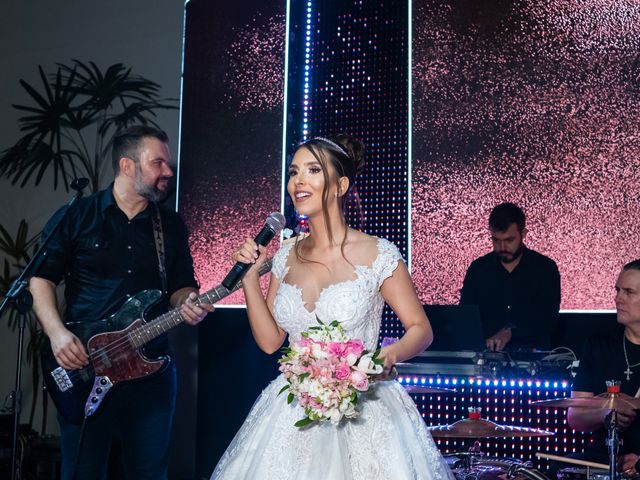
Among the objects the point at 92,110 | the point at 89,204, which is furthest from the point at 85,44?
the point at 89,204

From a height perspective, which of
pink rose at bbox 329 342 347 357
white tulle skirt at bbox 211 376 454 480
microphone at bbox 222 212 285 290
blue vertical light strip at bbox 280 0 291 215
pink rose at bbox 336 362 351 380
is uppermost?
blue vertical light strip at bbox 280 0 291 215

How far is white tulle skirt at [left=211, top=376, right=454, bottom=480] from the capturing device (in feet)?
7.93

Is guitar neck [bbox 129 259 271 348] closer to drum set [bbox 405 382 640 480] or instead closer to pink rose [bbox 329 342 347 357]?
drum set [bbox 405 382 640 480]

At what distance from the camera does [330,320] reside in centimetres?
269

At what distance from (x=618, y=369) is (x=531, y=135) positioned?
2605 mm

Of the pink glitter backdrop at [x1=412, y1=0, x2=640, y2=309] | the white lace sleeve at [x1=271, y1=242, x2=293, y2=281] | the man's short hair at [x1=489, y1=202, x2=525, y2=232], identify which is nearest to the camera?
the white lace sleeve at [x1=271, y1=242, x2=293, y2=281]

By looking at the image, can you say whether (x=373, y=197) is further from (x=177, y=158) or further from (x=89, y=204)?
(x=89, y=204)

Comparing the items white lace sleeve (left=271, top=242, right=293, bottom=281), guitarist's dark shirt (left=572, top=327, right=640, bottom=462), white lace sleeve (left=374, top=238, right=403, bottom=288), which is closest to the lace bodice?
white lace sleeve (left=374, top=238, right=403, bottom=288)

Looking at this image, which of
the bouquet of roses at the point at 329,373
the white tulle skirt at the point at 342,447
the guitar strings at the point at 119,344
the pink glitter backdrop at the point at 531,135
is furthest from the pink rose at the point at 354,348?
the pink glitter backdrop at the point at 531,135

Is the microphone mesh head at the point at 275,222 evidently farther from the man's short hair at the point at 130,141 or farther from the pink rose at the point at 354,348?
the man's short hair at the point at 130,141

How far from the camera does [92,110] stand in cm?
673

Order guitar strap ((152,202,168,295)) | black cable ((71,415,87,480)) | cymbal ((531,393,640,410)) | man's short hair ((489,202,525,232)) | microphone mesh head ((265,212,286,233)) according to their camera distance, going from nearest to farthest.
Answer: microphone mesh head ((265,212,286,233)) → cymbal ((531,393,640,410)) → black cable ((71,415,87,480)) → guitar strap ((152,202,168,295)) → man's short hair ((489,202,525,232))

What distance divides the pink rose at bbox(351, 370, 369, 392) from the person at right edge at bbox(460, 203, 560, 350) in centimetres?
312

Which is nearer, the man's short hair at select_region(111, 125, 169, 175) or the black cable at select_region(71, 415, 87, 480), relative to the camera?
the black cable at select_region(71, 415, 87, 480)
